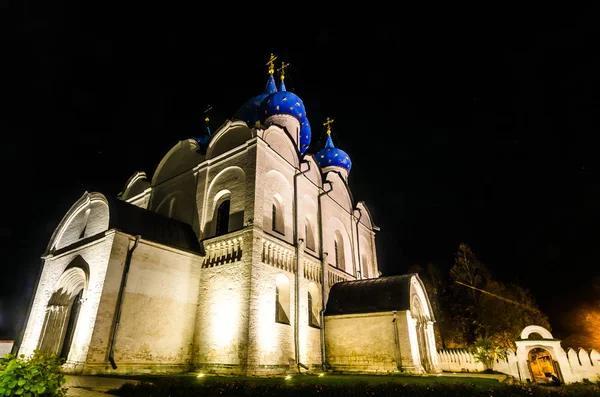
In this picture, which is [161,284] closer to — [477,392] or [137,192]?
[137,192]

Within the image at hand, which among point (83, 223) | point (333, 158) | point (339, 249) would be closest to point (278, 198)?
point (339, 249)

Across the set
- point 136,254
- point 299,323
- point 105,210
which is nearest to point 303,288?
point 299,323

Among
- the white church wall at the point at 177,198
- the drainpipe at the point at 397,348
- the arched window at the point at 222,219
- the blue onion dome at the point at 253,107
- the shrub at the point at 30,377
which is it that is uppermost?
the blue onion dome at the point at 253,107

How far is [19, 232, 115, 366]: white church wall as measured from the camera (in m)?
11.2

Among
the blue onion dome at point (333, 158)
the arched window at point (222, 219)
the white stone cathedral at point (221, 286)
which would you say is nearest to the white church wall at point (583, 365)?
the white stone cathedral at point (221, 286)

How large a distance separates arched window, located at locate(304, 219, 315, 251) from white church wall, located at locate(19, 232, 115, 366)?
8.98 m

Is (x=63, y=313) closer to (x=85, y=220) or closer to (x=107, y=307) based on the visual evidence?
(x=107, y=307)

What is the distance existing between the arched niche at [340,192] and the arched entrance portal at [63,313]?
13289 mm

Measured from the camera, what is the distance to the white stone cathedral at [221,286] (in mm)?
12055

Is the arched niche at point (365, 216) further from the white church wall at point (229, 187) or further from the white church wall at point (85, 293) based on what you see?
the white church wall at point (85, 293)

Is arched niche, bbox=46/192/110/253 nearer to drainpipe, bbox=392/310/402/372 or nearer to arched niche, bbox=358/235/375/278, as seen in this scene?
drainpipe, bbox=392/310/402/372

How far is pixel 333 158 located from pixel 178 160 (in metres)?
11.6

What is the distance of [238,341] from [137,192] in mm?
12191

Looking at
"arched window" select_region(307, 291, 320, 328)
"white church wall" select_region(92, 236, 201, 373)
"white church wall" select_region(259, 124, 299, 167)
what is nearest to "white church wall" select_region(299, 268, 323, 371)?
"arched window" select_region(307, 291, 320, 328)
